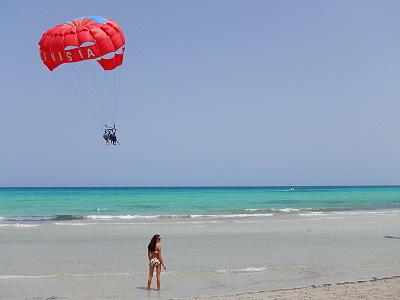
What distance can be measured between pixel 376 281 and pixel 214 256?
526 centimetres

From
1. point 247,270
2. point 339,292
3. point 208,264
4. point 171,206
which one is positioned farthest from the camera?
point 171,206

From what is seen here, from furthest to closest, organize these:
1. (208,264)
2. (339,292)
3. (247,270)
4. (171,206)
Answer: (171,206)
(208,264)
(247,270)
(339,292)

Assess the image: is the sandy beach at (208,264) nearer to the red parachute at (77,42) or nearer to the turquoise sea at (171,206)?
the red parachute at (77,42)

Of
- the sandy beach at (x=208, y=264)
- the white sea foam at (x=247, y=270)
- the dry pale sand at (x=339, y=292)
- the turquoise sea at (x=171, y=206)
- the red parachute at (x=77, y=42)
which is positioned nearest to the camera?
the dry pale sand at (x=339, y=292)

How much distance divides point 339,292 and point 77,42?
35.1ft

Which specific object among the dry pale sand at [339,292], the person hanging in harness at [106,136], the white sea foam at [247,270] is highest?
the person hanging in harness at [106,136]

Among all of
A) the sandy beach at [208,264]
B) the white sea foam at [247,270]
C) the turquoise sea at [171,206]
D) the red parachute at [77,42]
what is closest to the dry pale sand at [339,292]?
the sandy beach at [208,264]

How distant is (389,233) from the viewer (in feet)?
68.4

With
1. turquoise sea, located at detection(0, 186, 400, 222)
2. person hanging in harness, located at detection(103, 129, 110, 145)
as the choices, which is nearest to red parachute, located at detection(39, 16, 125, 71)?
person hanging in harness, located at detection(103, 129, 110, 145)

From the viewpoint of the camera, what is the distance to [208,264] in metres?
13.5

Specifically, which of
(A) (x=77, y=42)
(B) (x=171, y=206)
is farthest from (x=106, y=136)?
(B) (x=171, y=206)

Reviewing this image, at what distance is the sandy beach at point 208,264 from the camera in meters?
10.3

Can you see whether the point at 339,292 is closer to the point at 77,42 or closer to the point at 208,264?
the point at 208,264

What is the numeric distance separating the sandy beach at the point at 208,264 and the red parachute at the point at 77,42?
6.08m
